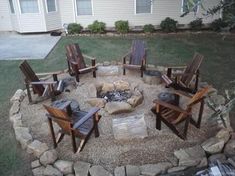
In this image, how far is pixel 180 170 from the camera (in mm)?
4223

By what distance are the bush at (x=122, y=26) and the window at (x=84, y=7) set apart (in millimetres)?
1471

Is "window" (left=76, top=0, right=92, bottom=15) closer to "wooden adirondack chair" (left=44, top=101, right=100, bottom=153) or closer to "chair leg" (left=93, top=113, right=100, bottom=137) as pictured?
"wooden adirondack chair" (left=44, top=101, right=100, bottom=153)

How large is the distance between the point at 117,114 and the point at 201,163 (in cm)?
198

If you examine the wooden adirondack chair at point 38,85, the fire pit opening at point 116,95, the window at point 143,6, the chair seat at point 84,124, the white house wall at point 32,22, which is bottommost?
the fire pit opening at point 116,95

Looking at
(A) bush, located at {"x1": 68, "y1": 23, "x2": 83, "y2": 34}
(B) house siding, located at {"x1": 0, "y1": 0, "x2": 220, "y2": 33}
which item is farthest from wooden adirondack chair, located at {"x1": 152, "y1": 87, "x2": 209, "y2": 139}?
(B) house siding, located at {"x1": 0, "y1": 0, "x2": 220, "y2": 33}

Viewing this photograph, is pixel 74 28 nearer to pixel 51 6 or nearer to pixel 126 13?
pixel 51 6

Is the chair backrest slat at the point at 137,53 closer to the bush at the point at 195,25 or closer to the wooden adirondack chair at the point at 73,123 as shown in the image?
the wooden adirondack chair at the point at 73,123

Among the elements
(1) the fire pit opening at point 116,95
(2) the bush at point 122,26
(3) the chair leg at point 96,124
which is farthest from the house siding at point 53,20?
(3) the chair leg at point 96,124

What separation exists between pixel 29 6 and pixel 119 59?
240 inches

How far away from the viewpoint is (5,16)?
1334 cm

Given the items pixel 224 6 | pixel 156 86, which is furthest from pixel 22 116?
pixel 224 6

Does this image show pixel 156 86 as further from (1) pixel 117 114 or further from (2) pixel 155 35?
(2) pixel 155 35

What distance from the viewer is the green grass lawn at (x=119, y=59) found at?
488 cm

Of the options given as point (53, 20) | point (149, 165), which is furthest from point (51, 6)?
point (149, 165)
